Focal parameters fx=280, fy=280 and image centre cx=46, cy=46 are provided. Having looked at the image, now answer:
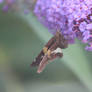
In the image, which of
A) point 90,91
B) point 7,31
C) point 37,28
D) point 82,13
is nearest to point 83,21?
point 82,13

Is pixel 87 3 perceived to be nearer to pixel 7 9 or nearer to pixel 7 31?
pixel 7 9

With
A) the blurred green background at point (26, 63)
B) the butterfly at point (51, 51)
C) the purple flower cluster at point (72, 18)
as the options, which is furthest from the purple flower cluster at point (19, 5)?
the butterfly at point (51, 51)

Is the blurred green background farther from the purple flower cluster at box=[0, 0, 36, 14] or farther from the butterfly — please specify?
the butterfly

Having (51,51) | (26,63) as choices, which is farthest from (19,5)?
(51,51)

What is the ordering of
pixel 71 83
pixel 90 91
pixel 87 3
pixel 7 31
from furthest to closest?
pixel 7 31
pixel 71 83
pixel 90 91
pixel 87 3

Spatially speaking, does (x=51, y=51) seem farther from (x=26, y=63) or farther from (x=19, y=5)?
(x=26, y=63)

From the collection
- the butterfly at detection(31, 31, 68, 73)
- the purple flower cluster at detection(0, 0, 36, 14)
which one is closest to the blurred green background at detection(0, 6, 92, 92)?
the purple flower cluster at detection(0, 0, 36, 14)
